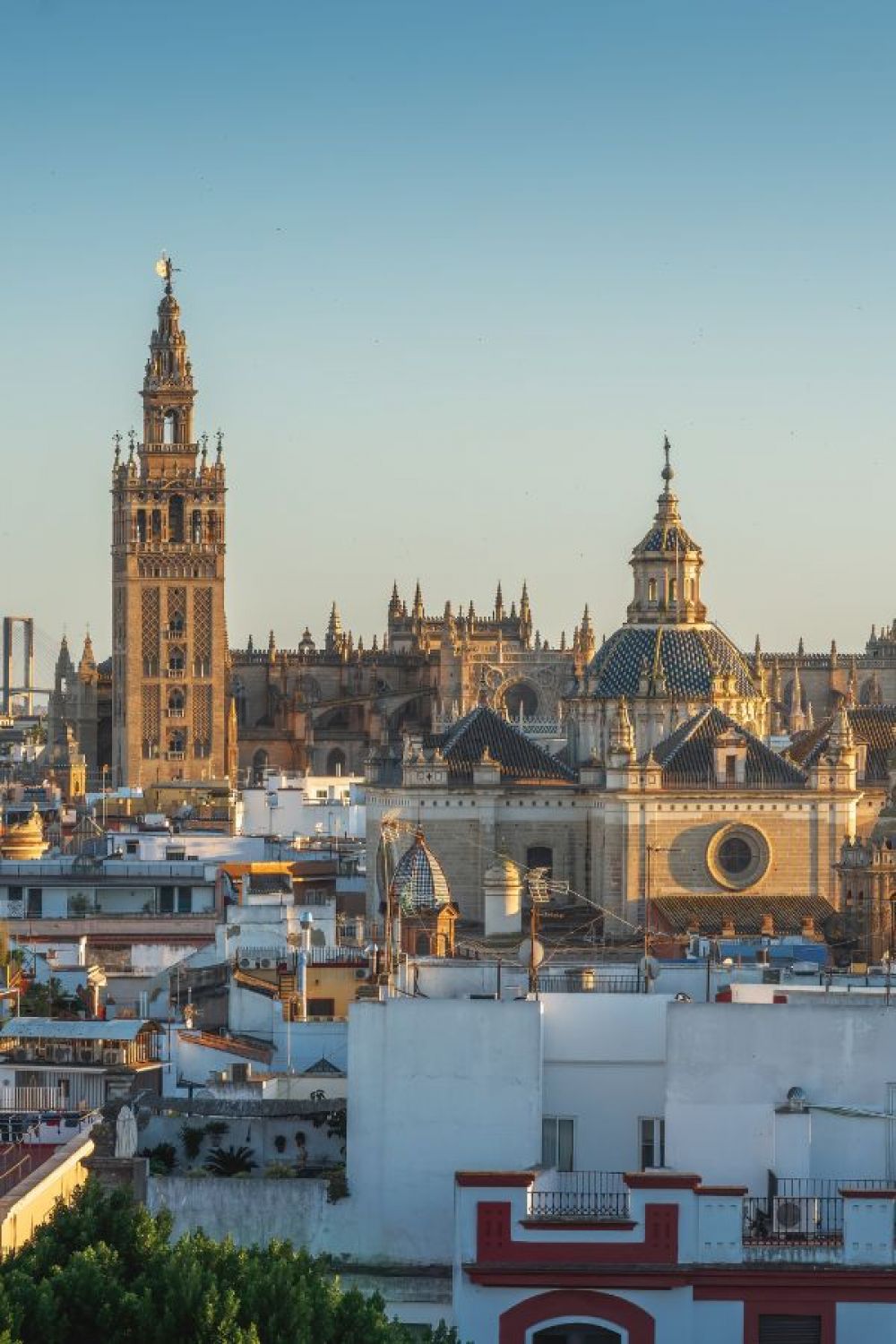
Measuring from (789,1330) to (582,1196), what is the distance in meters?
1.50

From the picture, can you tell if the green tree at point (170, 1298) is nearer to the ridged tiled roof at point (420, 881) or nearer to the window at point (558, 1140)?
the window at point (558, 1140)

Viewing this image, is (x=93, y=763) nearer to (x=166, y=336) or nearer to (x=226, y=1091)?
(x=166, y=336)

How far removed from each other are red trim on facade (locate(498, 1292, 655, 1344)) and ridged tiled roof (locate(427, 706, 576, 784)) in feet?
121

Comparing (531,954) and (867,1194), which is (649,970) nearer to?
(531,954)

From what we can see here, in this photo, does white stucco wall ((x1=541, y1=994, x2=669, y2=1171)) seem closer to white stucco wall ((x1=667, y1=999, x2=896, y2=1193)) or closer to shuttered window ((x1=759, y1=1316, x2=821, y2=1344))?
white stucco wall ((x1=667, y1=999, x2=896, y2=1193))

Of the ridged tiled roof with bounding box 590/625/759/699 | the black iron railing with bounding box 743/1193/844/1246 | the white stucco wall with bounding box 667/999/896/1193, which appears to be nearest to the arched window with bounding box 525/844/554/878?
the ridged tiled roof with bounding box 590/625/759/699

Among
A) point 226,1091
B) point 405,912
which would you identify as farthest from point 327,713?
A: point 226,1091

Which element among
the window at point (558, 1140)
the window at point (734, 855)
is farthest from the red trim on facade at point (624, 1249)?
the window at point (734, 855)

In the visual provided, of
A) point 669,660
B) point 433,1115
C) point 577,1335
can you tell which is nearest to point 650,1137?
point 433,1115

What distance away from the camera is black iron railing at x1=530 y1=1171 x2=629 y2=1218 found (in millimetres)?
21375

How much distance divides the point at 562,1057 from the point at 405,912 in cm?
2294

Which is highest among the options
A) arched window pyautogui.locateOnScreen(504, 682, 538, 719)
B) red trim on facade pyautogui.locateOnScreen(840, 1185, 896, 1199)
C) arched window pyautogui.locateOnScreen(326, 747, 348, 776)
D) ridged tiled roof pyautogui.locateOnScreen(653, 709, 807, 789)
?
arched window pyautogui.locateOnScreen(504, 682, 538, 719)

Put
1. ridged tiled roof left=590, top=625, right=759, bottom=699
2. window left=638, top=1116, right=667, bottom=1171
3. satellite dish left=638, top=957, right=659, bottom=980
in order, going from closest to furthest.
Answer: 1. window left=638, top=1116, right=667, bottom=1171
2. satellite dish left=638, top=957, right=659, bottom=980
3. ridged tiled roof left=590, top=625, right=759, bottom=699

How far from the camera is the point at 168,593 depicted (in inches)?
4348
